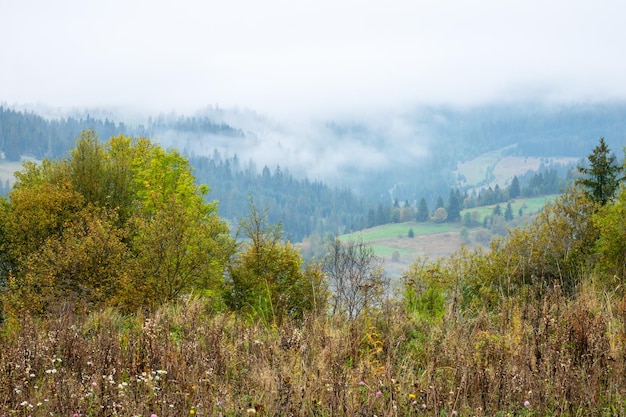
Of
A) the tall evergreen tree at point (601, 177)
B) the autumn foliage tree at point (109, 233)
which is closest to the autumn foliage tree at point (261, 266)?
the autumn foliage tree at point (109, 233)

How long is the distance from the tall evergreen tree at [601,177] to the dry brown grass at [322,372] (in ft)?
152

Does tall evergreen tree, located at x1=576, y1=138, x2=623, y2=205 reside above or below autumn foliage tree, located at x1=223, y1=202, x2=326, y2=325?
above

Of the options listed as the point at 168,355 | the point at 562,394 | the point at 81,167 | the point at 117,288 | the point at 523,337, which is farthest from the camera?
the point at 81,167

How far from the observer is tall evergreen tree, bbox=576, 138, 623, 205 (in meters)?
48.0

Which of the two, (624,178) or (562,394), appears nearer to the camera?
(562,394)

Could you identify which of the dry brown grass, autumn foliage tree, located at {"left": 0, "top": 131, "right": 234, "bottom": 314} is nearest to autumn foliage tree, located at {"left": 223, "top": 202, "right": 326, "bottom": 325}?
autumn foliage tree, located at {"left": 0, "top": 131, "right": 234, "bottom": 314}

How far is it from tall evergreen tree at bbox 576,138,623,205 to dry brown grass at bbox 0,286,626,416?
46220 mm

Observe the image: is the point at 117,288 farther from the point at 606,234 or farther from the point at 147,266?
the point at 606,234

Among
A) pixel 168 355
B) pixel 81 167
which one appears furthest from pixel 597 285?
pixel 81 167

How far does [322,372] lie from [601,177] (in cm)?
5103

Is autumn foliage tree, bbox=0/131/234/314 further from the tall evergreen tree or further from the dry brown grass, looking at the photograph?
the tall evergreen tree

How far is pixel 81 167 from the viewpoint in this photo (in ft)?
154

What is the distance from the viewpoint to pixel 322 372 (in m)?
5.31

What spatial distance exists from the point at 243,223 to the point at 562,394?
117 feet
